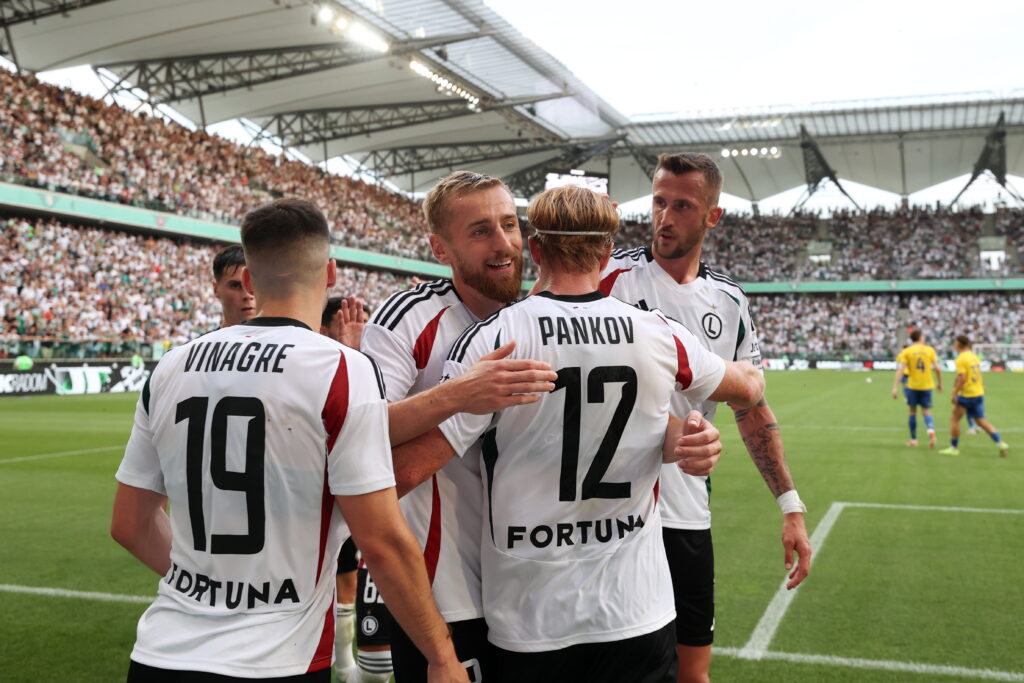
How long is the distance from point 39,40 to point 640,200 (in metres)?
45.2

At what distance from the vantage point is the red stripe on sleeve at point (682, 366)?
9.02ft

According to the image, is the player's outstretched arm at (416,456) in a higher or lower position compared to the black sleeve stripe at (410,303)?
lower

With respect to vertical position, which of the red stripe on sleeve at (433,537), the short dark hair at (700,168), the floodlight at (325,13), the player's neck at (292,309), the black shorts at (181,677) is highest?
the floodlight at (325,13)

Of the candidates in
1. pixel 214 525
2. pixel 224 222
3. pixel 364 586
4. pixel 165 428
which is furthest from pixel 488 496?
pixel 224 222

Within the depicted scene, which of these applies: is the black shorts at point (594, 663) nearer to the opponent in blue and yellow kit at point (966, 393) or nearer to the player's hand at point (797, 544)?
the player's hand at point (797, 544)

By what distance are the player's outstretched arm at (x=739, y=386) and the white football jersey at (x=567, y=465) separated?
1.15 ft

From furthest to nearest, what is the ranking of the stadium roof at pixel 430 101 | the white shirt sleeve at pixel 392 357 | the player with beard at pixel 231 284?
the stadium roof at pixel 430 101
the player with beard at pixel 231 284
the white shirt sleeve at pixel 392 357

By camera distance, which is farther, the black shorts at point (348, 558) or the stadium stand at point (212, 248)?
the stadium stand at point (212, 248)

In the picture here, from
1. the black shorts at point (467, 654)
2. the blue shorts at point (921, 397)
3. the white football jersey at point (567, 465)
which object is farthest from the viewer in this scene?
the blue shorts at point (921, 397)

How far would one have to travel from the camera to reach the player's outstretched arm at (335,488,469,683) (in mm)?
2354

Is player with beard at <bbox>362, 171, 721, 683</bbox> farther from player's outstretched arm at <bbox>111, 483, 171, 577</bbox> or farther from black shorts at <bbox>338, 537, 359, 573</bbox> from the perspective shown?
black shorts at <bbox>338, 537, 359, 573</bbox>

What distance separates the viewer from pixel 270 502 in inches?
95.0

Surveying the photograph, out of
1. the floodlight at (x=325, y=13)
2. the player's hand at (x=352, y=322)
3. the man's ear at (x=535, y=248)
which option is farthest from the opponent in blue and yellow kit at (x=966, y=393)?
the floodlight at (x=325, y=13)

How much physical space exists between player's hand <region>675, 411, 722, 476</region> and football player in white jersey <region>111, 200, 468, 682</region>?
878mm
